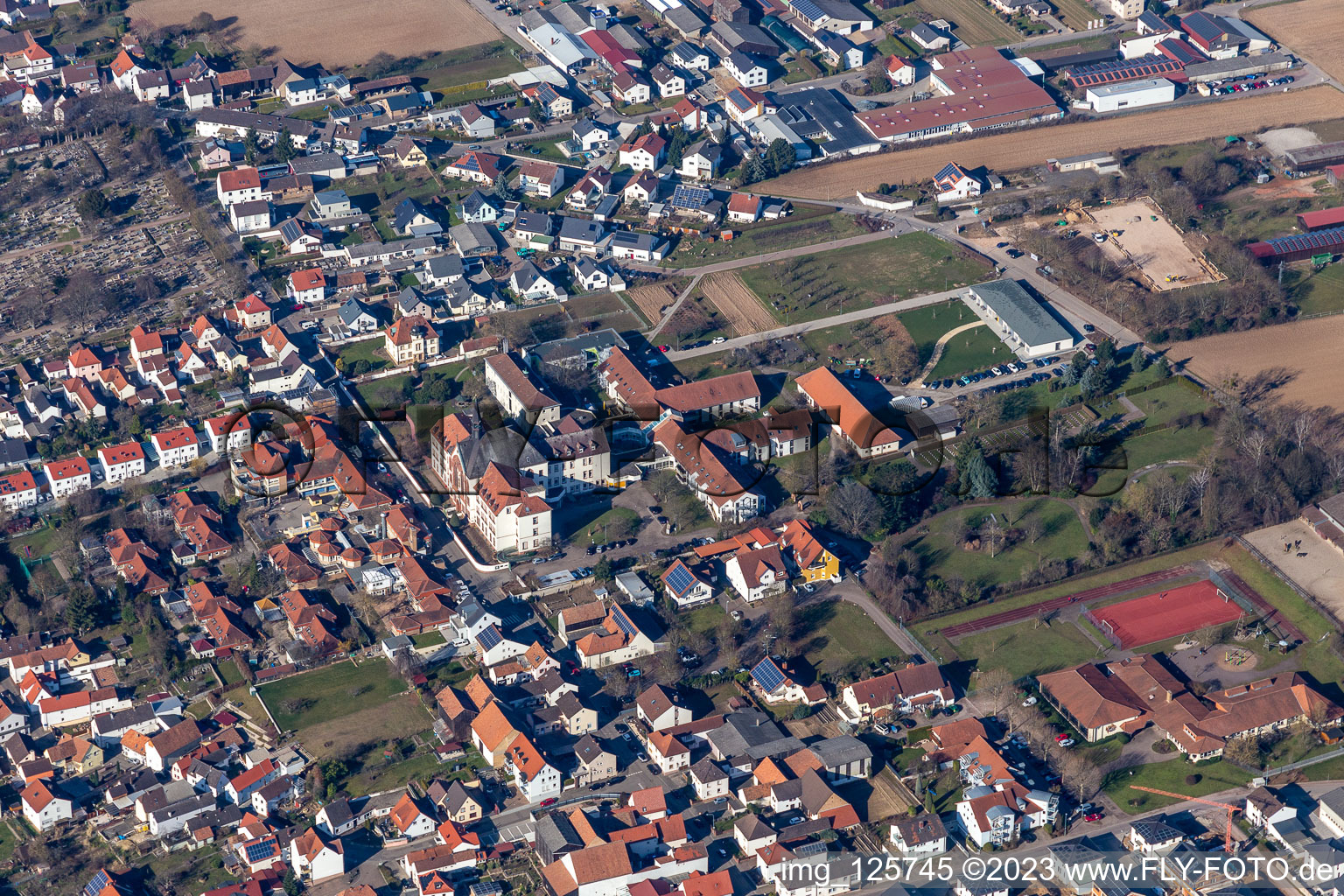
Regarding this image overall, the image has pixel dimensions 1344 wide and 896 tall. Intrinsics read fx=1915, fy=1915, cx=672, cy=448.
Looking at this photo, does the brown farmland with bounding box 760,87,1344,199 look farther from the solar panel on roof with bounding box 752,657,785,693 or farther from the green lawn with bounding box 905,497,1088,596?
the solar panel on roof with bounding box 752,657,785,693

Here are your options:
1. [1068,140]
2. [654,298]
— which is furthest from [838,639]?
[1068,140]

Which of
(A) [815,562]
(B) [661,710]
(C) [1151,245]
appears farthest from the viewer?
(C) [1151,245]

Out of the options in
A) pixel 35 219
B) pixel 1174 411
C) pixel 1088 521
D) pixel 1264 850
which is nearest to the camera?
pixel 1264 850

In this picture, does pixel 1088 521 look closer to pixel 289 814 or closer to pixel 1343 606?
pixel 1343 606

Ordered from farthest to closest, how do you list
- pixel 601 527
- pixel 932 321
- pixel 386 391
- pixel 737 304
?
pixel 737 304, pixel 932 321, pixel 386 391, pixel 601 527

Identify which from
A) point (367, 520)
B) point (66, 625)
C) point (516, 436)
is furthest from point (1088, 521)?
point (66, 625)

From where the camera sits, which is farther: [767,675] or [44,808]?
Answer: [767,675]

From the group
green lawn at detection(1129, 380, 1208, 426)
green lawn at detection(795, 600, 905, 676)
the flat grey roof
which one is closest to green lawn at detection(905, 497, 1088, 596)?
green lawn at detection(795, 600, 905, 676)

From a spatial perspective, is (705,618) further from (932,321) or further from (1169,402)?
(1169,402)
